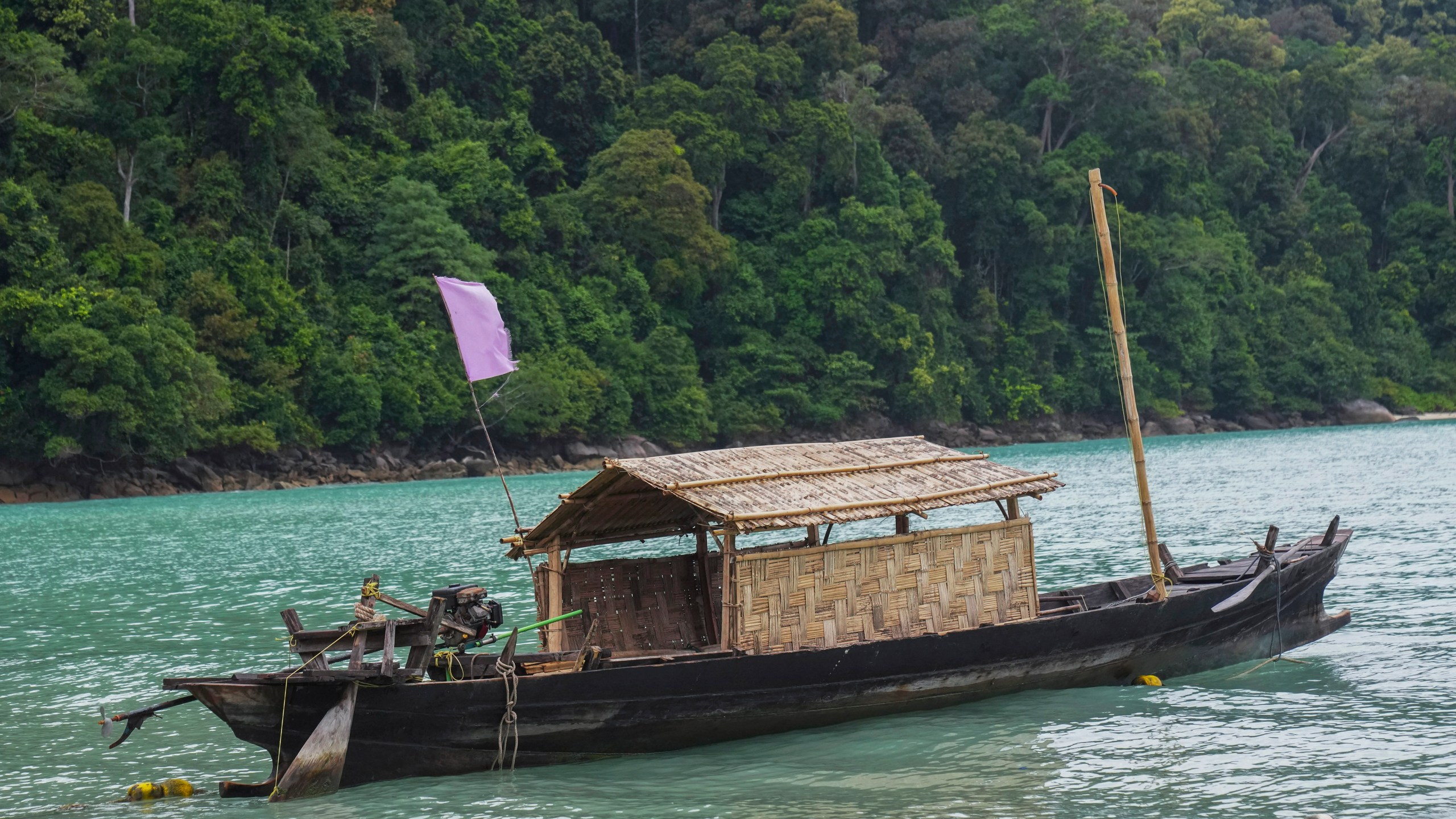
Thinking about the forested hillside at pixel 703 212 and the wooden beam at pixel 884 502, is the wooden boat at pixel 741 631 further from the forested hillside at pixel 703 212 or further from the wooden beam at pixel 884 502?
the forested hillside at pixel 703 212

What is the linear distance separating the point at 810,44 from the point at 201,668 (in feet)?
203

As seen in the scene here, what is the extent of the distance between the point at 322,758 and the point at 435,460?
152ft

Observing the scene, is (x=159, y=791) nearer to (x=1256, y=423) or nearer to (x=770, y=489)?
(x=770, y=489)

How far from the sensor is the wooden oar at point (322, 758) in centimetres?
1007

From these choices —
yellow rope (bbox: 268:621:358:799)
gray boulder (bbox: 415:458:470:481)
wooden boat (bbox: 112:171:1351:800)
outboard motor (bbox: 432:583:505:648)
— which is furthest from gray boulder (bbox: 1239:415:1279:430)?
yellow rope (bbox: 268:621:358:799)

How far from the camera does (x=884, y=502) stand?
1173 centimetres

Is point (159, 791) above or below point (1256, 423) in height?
below

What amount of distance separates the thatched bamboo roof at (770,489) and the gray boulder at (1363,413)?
69.1 meters

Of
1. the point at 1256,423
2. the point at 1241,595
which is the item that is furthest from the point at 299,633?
the point at 1256,423

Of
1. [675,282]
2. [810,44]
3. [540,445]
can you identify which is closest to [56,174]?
[540,445]

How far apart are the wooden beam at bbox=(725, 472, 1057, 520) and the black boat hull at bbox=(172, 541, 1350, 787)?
116 centimetres

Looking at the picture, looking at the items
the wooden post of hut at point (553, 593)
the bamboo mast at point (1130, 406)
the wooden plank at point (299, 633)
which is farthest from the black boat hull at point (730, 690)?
the wooden post of hut at point (553, 593)

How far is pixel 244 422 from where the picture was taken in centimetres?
5031

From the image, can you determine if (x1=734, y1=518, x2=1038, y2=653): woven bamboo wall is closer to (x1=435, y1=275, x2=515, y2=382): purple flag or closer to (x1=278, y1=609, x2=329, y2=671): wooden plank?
(x1=435, y1=275, x2=515, y2=382): purple flag
